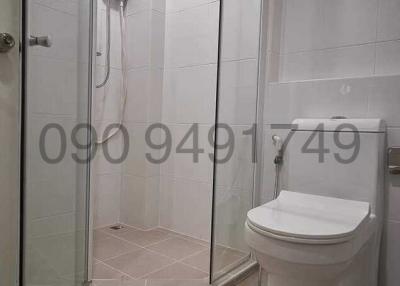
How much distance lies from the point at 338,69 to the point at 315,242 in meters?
0.99

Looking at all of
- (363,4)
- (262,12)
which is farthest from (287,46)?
(363,4)

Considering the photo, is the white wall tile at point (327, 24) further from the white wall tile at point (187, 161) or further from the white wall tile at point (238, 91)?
the white wall tile at point (187, 161)

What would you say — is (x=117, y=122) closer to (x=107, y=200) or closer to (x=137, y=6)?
(x=107, y=200)

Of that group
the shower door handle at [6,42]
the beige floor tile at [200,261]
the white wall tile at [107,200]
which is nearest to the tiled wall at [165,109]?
the white wall tile at [107,200]

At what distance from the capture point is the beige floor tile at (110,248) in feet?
5.84

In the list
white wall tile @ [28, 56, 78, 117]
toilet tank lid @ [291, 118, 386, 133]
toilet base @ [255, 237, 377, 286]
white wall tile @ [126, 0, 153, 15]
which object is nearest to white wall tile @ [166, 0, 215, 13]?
white wall tile @ [126, 0, 153, 15]

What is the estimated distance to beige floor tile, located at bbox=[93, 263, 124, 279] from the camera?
59.9 inches

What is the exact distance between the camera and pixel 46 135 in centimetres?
108

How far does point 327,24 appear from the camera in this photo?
165 cm

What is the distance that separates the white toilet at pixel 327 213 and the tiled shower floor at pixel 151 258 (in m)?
0.44

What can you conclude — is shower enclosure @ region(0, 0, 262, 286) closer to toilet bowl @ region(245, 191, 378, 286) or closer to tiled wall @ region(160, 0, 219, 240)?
tiled wall @ region(160, 0, 219, 240)

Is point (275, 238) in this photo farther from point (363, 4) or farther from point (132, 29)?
point (132, 29)

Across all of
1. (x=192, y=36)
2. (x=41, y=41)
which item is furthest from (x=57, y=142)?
(x=192, y=36)

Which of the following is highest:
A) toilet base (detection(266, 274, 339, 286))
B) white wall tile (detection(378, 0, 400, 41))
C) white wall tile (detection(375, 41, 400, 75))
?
white wall tile (detection(378, 0, 400, 41))
